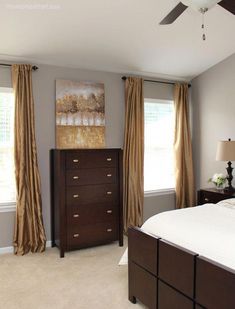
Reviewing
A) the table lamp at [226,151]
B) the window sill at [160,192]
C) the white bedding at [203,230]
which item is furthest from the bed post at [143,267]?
the window sill at [160,192]

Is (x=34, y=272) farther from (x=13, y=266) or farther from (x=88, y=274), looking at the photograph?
(x=88, y=274)

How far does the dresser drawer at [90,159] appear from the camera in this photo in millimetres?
3717

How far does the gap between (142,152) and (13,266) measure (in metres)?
2.40

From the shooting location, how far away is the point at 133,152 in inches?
178

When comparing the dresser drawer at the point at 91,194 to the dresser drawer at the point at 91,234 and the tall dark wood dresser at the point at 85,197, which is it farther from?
the dresser drawer at the point at 91,234

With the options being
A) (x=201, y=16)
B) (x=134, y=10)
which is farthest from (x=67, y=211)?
(x=201, y=16)

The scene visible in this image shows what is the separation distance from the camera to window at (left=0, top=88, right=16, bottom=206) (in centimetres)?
379

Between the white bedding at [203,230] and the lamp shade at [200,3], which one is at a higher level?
the lamp shade at [200,3]

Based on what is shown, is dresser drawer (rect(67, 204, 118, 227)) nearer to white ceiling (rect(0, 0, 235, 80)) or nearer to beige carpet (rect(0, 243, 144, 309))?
beige carpet (rect(0, 243, 144, 309))

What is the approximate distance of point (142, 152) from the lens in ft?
15.1

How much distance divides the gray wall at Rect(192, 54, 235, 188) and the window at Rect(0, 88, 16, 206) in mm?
3019

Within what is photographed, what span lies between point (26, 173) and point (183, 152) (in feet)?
8.52

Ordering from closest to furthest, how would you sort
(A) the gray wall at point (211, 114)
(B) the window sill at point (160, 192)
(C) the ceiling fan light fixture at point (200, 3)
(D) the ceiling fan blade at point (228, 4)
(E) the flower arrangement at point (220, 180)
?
(C) the ceiling fan light fixture at point (200, 3), (D) the ceiling fan blade at point (228, 4), (E) the flower arrangement at point (220, 180), (A) the gray wall at point (211, 114), (B) the window sill at point (160, 192)

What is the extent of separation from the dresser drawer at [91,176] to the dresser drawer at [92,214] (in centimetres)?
32
